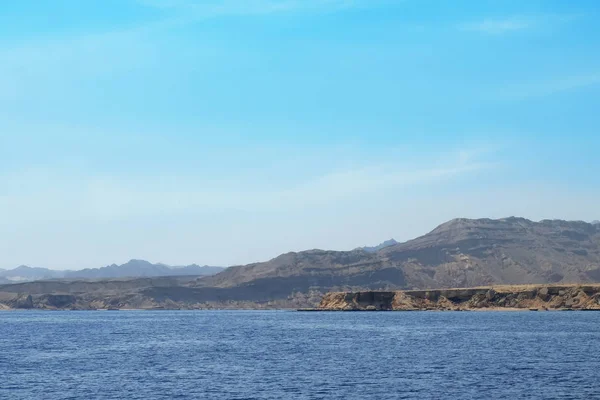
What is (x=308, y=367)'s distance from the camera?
85500mm

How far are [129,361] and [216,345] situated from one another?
2762cm

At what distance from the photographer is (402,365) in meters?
86.4

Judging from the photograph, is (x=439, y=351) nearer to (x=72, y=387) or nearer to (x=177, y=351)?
(x=177, y=351)

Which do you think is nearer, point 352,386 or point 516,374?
point 352,386

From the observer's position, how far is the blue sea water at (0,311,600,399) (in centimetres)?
6688

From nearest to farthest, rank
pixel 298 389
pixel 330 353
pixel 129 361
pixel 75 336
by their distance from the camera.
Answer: pixel 298 389, pixel 129 361, pixel 330 353, pixel 75 336

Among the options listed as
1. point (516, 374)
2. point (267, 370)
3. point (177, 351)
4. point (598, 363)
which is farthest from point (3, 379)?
point (598, 363)

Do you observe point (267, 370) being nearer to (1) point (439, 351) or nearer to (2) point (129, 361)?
(2) point (129, 361)

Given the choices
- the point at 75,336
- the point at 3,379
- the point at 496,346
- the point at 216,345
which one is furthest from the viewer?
the point at 75,336

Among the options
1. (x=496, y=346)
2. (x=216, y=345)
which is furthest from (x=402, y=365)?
(x=216, y=345)

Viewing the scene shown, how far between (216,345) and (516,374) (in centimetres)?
5507

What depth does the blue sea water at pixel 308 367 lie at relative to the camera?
66875 mm

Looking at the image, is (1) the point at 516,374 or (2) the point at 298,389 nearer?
(2) the point at 298,389

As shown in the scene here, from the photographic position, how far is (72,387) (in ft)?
230
